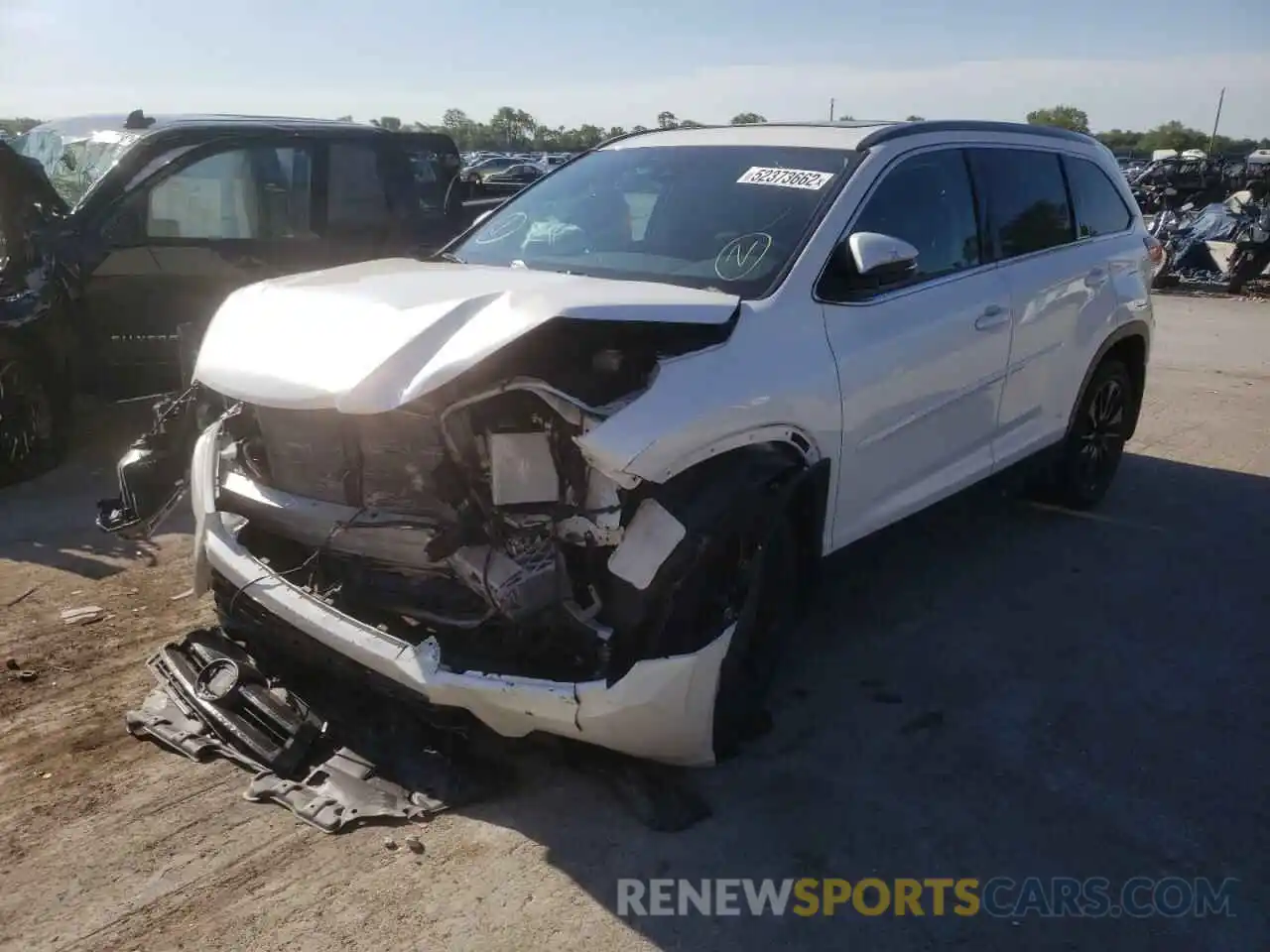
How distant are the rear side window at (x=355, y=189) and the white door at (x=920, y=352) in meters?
4.04

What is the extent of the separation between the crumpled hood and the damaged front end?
7 cm

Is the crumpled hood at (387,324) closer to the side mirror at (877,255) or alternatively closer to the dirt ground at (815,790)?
the side mirror at (877,255)

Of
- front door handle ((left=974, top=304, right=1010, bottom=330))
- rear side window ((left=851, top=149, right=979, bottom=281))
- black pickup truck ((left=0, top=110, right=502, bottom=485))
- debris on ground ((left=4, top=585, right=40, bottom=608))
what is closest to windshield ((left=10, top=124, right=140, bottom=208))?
black pickup truck ((left=0, top=110, right=502, bottom=485))

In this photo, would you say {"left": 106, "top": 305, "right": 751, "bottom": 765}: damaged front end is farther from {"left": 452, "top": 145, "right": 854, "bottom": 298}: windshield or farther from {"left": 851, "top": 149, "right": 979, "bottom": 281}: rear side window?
{"left": 851, "top": 149, "right": 979, "bottom": 281}: rear side window

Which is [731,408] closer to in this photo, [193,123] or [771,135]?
[771,135]

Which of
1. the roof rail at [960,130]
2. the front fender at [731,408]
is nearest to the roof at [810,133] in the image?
the roof rail at [960,130]

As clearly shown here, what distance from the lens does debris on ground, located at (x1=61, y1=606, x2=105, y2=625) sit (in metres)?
4.45

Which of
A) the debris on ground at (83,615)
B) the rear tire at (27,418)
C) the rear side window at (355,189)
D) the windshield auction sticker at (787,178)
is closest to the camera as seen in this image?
the windshield auction sticker at (787,178)

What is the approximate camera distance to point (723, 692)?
3.29 m

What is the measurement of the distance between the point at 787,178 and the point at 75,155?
195 inches

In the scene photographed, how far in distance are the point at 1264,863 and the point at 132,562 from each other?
4594 mm

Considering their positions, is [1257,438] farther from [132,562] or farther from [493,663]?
[132,562]

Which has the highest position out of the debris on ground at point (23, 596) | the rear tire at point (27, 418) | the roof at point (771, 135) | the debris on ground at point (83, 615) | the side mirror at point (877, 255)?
the roof at point (771, 135)

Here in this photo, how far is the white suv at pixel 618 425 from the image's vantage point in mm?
3027
